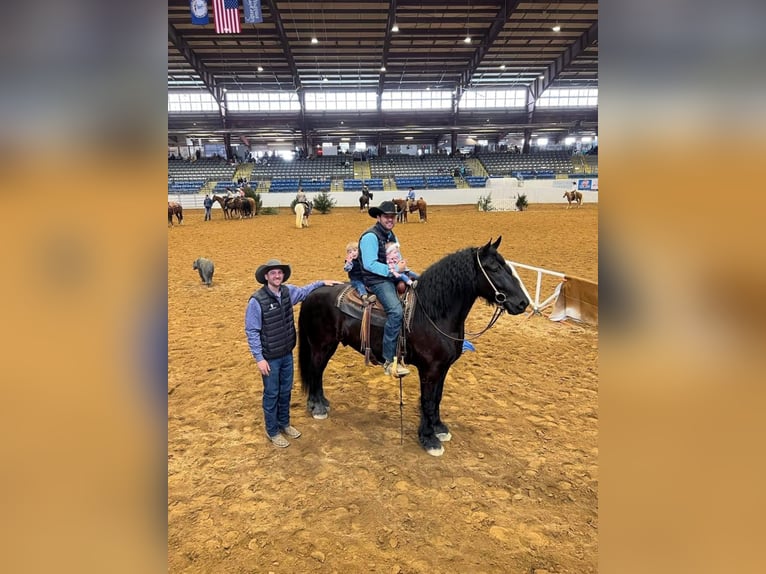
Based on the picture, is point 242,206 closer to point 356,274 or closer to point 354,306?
point 356,274

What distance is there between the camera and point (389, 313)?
3.47m

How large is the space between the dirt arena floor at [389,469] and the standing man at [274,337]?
296 millimetres

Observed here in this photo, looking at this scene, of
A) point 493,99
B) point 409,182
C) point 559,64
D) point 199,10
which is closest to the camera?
point 199,10

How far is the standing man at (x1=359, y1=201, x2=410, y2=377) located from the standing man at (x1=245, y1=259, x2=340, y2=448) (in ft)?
2.25

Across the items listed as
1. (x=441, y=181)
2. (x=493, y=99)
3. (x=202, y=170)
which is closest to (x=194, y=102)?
(x=202, y=170)

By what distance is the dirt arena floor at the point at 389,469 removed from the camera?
2.54 m

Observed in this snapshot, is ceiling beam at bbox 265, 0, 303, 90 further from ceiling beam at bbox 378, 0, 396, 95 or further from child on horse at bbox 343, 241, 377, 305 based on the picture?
child on horse at bbox 343, 241, 377, 305

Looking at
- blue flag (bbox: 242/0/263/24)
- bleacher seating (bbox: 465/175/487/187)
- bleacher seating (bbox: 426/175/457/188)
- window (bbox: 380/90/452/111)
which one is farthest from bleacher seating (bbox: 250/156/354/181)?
blue flag (bbox: 242/0/263/24)

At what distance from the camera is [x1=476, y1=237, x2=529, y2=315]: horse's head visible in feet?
11.0

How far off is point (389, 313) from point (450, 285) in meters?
0.57

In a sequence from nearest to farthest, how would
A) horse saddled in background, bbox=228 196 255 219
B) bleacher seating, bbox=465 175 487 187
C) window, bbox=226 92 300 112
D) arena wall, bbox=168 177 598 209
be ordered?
horse saddled in background, bbox=228 196 255 219, arena wall, bbox=168 177 598 209, bleacher seating, bbox=465 175 487 187, window, bbox=226 92 300 112

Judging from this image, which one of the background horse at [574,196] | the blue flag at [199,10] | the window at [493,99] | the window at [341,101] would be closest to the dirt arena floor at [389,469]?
the blue flag at [199,10]
